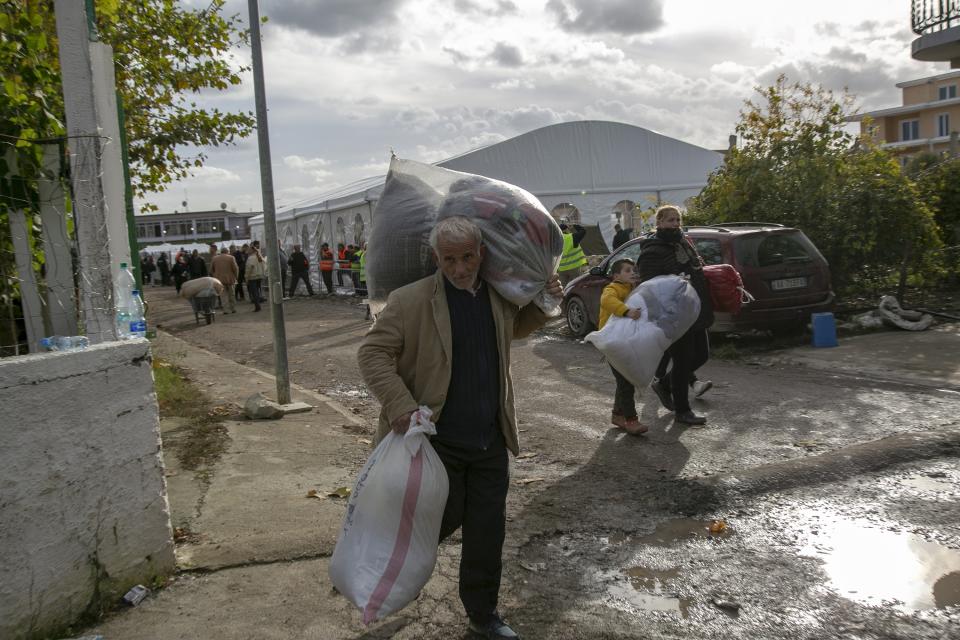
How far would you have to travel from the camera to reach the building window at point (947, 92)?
6147 cm

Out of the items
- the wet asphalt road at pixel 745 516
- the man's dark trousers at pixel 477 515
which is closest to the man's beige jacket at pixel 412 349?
the man's dark trousers at pixel 477 515

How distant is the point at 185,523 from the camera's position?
4.29m

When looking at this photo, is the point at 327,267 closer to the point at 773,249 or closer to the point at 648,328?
the point at 773,249

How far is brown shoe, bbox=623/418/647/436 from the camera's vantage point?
6.20 metres

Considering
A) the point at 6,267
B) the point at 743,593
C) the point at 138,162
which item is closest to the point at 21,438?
the point at 6,267

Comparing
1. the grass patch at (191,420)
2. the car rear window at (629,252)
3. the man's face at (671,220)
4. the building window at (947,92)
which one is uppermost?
the building window at (947,92)

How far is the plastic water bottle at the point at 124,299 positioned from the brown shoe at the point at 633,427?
3.84m

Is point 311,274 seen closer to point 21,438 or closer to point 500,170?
point 500,170

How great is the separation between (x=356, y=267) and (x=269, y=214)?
13.8 meters

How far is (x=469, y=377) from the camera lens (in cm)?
320

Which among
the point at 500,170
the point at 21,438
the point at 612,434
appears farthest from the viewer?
the point at 500,170

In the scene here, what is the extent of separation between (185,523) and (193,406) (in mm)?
3530

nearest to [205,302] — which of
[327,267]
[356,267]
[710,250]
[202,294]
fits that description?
[202,294]

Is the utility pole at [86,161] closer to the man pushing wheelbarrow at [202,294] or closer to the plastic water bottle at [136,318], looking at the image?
the plastic water bottle at [136,318]
